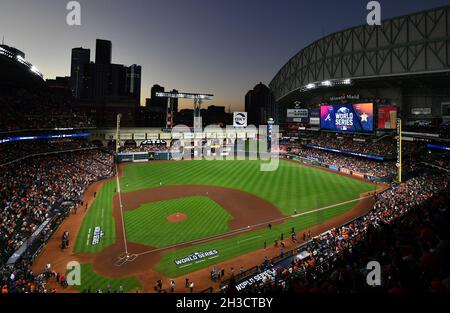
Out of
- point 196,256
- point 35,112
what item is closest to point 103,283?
point 196,256

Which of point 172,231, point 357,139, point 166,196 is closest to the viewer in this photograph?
point 172,231

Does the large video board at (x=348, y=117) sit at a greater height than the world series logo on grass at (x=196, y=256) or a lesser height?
greater

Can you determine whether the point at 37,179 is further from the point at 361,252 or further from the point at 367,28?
the point at 367,28

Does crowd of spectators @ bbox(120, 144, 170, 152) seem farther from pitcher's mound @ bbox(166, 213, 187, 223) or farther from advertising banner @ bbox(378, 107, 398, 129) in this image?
advertising banner @ bbox(378, 107, 398, 129)

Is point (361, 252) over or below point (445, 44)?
below

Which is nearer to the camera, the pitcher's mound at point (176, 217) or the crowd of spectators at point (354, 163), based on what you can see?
the pitcher's mound at point (176, 217)

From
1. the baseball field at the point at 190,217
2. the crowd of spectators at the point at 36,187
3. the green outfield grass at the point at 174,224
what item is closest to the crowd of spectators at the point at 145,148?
the crowd of spectators at the point at 36,187

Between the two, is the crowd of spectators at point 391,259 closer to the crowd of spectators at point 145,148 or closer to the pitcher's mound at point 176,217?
the pitcher's mound at point 176,217
